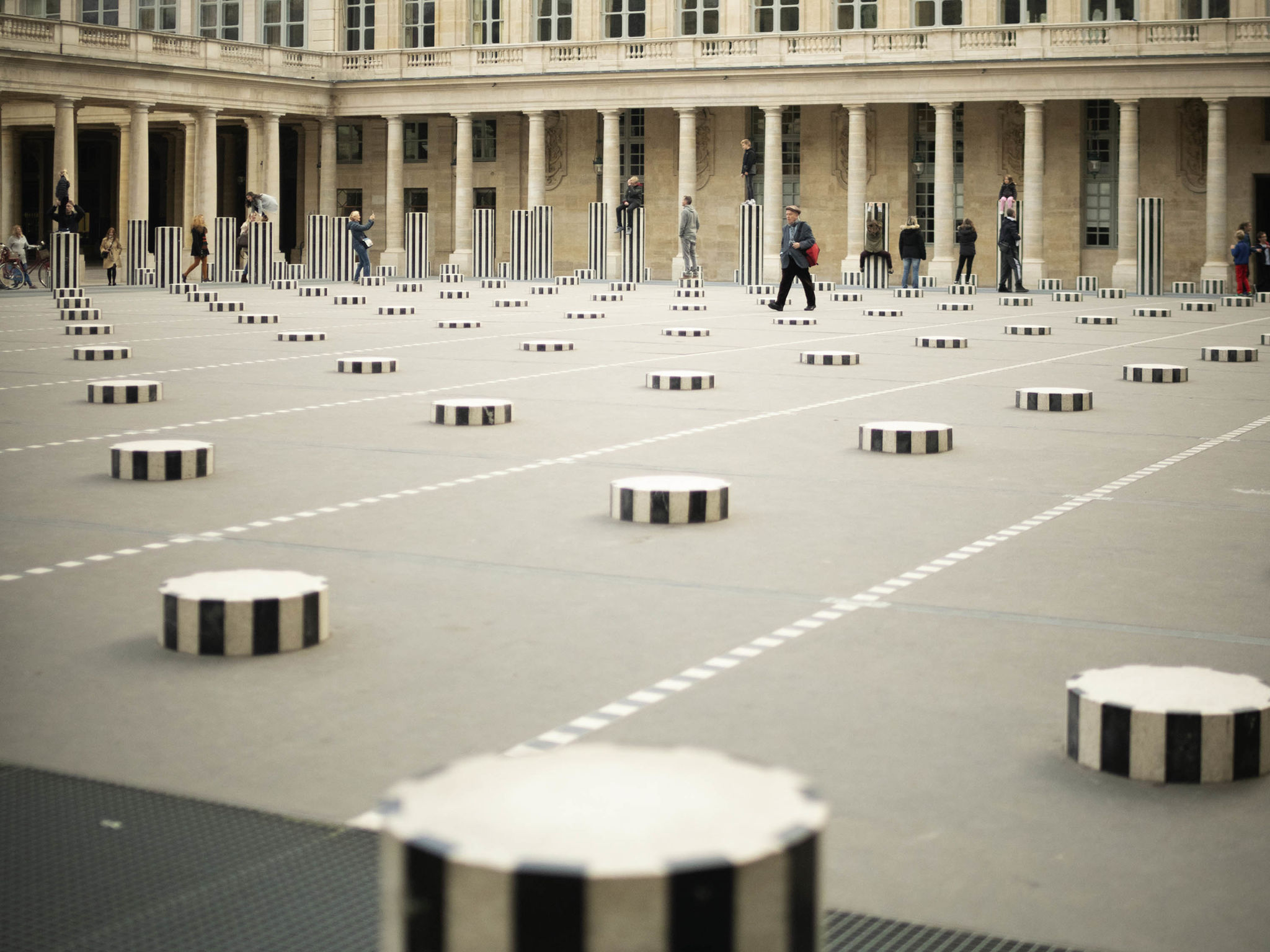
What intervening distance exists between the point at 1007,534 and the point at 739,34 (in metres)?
52.5

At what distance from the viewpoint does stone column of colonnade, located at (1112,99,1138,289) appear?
5312 cm

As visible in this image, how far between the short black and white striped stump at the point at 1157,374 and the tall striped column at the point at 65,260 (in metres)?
26.9

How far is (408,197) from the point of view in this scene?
68250 mm

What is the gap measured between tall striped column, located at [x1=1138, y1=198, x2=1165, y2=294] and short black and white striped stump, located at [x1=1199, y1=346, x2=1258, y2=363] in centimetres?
2585

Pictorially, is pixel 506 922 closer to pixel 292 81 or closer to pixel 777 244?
pixel 777 244

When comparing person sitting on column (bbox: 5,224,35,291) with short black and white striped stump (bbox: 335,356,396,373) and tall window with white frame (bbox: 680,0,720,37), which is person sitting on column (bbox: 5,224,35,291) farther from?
short black and white striped stump (bbox: 335,356,396,373)

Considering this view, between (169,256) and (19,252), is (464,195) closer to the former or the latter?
(169,256)

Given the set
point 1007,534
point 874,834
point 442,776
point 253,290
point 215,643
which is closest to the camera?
point 442,776

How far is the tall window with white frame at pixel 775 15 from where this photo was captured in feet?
195

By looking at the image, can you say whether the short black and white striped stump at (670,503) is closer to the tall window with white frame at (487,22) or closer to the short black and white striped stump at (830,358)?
the short black and white striped stump at (830,358)

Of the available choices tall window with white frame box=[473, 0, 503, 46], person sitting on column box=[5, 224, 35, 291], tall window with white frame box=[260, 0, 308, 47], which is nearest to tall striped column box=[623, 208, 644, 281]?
person sitting on column box=[5, 224, 35, 291]

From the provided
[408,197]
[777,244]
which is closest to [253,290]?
[777,244]

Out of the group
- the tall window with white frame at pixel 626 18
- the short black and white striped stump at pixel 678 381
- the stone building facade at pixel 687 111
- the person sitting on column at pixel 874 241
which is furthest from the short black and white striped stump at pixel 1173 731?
the tall window with white frame at pixel 626 18

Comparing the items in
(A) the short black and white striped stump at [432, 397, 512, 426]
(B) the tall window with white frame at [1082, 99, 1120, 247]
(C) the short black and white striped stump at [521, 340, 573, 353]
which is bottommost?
(A) the short black and white striped stump at [432, 397, 512, 426]
